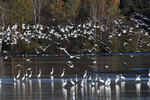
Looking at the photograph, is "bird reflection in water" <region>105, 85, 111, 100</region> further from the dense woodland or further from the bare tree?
the bare tree

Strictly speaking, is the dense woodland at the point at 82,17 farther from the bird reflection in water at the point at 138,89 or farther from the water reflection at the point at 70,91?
the bird reflection in water at the point at 138,89

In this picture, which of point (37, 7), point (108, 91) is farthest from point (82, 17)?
point (108, 91)

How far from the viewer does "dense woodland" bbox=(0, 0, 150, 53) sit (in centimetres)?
6638

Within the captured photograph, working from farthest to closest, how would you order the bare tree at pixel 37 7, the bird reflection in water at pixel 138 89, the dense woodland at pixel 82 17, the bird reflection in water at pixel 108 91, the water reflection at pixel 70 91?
the bare tree at pixel 37 7, the dense woodland at pixel 82 17, the bird reflection in water at pixel 138 89, the water reflection at pixel 70 91, the bird reflection in water at pixel 108 91

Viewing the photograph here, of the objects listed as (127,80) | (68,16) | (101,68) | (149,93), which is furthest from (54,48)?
(149,93)

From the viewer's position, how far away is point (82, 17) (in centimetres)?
7619

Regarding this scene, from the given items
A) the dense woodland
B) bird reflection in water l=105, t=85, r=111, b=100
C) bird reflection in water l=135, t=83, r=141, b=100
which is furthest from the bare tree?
bird reflection in water l=105, t=85, r=111, b=100

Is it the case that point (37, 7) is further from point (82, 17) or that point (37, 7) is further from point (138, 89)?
point (138, 89)

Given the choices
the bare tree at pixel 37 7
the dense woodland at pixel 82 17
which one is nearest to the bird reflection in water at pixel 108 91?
the dense woodland at pixel 82 17

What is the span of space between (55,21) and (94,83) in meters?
42.0

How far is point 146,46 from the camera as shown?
65.6 m

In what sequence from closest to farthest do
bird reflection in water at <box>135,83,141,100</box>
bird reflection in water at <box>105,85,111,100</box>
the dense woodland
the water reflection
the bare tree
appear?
bird reflection in water at <box>105,85,111,100</box>
the water reflection
bird reflection in water at <box>135,83,141,100</box>
the dense woodland
the bare tree

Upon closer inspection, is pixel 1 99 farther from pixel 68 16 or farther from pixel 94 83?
pixel 68 16

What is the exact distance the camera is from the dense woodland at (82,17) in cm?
6638
